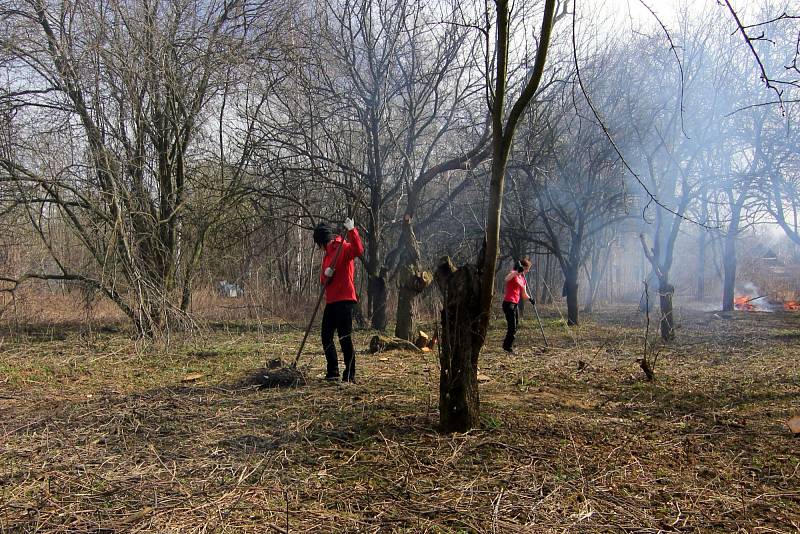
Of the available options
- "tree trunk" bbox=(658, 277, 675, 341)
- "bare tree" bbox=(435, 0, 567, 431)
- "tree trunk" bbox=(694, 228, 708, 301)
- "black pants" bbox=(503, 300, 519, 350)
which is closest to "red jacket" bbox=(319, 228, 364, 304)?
"bare tree" bbox=(435, 0, 567, 431)

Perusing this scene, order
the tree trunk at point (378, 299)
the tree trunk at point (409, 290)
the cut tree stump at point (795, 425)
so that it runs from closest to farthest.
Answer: the cut tree stump at point (795, 425) < the tree trunk at point (409, 290) < the tree trunk at point (378, 299)

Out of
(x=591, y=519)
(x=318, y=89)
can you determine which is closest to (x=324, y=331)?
(x=591, y=519)

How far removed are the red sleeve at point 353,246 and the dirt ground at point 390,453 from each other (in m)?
1.28

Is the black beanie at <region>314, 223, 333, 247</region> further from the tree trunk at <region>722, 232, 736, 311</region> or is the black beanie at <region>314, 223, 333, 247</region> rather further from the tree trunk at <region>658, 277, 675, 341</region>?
the tree trunk at <region>722, 232, 736, 311</region>

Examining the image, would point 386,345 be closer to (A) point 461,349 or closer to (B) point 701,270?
(A) point 461,349

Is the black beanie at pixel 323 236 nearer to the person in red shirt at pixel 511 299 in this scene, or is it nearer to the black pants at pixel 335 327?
the black pants at pixel 335 327

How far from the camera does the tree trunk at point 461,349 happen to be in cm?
400

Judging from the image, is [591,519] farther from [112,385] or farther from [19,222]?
[19,222]

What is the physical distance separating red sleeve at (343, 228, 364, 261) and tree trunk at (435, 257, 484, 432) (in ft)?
6.19

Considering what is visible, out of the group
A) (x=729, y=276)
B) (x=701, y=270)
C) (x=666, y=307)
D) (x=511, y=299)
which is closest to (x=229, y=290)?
(x=511, y=299)

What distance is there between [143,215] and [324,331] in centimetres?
428

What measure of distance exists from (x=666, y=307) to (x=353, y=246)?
6.33 metres

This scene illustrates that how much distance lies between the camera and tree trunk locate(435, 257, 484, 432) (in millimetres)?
4000

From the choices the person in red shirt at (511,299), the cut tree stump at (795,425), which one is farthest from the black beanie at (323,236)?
the cut tree stump at (795,425)
